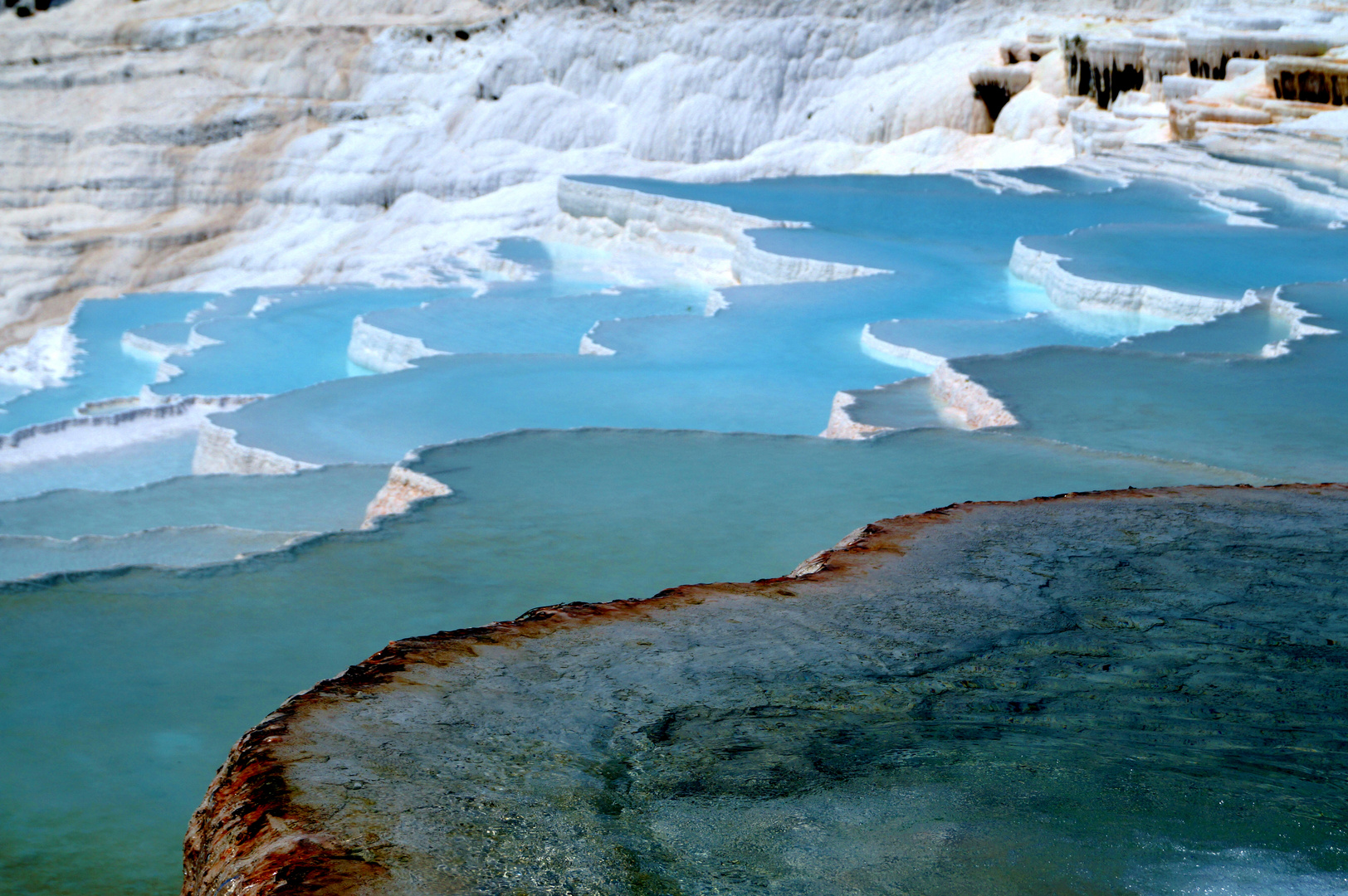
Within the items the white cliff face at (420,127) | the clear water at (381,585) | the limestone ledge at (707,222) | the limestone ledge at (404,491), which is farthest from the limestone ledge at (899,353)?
the white cliff face at (420,127)

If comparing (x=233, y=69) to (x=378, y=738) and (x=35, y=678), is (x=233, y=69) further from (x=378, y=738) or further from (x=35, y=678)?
(x=378, y=738)

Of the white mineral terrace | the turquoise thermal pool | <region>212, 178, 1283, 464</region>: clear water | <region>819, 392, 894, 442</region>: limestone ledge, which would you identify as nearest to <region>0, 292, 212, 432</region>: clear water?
the turquoise thermal pool

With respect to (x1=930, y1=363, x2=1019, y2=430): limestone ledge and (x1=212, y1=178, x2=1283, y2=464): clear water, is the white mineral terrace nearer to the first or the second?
(x1=212, y1=178, x2=1283, y2=464): clear water

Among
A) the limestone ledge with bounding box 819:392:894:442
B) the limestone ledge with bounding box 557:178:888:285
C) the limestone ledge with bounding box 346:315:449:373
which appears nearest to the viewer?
the limestone ledge with bounding box 819:392:894:442

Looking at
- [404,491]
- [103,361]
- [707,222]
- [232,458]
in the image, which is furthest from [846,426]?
[103,361]

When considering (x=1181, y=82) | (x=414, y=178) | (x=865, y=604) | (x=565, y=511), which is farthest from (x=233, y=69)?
(x=865, y=604)

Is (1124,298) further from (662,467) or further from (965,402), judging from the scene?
(662,467)

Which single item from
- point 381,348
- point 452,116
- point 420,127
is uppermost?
point 452,116
